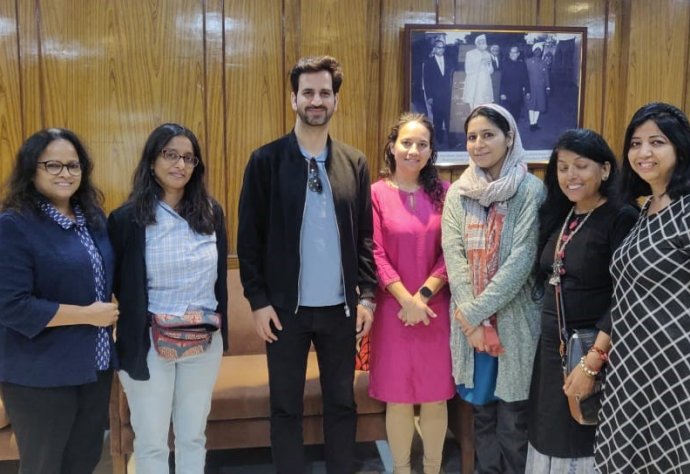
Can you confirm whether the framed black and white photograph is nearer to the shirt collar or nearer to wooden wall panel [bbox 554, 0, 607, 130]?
wooden wall panel [bbox 554, 0, 607, 130]

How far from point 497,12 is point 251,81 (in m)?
1.49

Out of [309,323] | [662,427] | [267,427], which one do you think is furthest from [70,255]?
[662,427]

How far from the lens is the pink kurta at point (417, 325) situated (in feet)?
7.70

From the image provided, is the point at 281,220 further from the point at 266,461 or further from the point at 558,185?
the point at 266,461

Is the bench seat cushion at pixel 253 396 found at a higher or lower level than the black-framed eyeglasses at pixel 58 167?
lower

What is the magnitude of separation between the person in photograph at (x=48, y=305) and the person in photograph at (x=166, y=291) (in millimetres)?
115

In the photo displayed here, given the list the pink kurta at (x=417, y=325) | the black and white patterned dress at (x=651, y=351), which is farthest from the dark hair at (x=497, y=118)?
the black and white patterned dress at (x=651, y=351)

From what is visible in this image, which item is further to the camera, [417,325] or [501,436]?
[417,325]

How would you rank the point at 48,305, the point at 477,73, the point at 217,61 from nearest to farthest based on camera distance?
the point at 48,305, the point at 217,61, the point at 477,73

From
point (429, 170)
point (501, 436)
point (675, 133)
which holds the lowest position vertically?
point (501, 436)

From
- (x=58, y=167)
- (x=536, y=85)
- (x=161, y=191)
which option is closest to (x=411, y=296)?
(x=161, y=191)

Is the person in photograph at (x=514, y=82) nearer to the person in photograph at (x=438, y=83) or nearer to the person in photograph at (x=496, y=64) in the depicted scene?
the person in photograph at (x=496, y=64)

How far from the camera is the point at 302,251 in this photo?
7.14 feet

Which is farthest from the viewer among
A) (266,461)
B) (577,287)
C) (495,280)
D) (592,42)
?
(592,42)
